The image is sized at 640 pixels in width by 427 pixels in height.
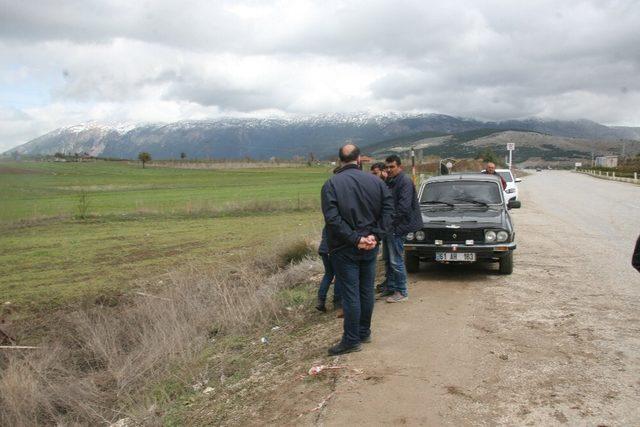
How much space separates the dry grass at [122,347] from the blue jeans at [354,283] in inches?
98.4

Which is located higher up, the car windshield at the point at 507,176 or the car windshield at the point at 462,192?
the car windshield at the point at 462,192

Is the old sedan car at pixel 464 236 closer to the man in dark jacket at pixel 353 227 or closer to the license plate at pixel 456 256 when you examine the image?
the license plate at pixel 456 256

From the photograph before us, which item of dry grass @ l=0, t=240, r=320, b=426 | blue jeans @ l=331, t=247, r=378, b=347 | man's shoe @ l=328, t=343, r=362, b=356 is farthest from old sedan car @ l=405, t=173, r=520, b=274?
man's shoe @ l=328, t=343, r=362, b=356

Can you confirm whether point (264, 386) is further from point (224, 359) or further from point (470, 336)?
point (470, 336)

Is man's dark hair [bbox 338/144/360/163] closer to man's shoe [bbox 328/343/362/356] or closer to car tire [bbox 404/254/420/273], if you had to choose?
man's shoe [bbox 328/343/362/356]

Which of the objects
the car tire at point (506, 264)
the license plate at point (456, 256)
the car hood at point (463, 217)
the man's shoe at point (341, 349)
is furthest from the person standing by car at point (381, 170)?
the man's shoe at point (341, 349)

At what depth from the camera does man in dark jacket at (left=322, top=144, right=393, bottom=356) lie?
16.8 ft

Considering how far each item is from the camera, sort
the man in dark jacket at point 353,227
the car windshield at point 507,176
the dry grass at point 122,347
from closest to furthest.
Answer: the man in dark jacket at point 353,227, the dry grass at point 122,347, the car windshield at point 507,176

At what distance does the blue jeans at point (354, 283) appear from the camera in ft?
17.2

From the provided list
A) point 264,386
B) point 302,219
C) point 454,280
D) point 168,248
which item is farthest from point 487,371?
point 302,219

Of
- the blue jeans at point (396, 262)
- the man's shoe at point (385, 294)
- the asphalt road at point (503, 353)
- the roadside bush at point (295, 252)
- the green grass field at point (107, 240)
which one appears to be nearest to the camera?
the asphalt road at point (503, 353)

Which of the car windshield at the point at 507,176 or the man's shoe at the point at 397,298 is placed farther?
the car windshield at the point at 507,176

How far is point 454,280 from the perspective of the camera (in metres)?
8.50

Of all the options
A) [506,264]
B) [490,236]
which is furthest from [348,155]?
[506,264]
